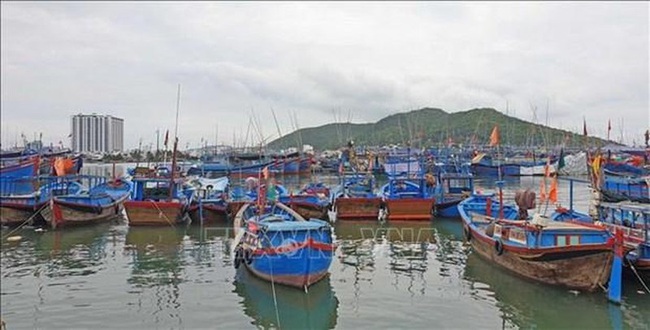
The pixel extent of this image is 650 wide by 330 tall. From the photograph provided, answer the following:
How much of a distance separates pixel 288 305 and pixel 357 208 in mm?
14149

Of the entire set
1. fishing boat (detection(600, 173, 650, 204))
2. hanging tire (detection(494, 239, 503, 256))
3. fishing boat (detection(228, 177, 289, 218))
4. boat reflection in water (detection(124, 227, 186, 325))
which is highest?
fishing boat (detection(600, 173, 650, 204))

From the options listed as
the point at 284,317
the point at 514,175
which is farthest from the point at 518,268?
the point at 514,175

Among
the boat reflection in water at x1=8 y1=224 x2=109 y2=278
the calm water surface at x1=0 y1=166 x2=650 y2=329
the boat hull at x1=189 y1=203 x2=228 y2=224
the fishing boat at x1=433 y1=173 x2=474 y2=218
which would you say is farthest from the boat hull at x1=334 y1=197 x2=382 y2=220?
the boat reflection in water at x1=8 y1=224 x2=109 y2=278

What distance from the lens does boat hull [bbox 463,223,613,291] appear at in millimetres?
12227

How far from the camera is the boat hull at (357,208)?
26016mm

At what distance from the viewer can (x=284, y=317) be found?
11602mm

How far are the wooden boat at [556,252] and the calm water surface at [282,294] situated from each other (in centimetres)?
34

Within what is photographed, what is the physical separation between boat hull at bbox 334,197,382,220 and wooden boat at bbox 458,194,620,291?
11039 mm

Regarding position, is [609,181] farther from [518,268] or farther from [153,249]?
[153,249]

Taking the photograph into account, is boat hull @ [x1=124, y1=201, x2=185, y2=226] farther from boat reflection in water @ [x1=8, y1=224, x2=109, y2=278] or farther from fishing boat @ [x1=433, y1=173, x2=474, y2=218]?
fishing boat @ [x1=433, y1=173, x2=474, y2=218]

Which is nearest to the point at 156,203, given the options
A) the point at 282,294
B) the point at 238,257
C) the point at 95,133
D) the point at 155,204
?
the point at 155,204

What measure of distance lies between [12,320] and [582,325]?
11.7 m

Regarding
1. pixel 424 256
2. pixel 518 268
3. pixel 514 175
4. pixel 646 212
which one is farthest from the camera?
pixel 514 175

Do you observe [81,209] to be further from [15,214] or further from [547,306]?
[547,306]
